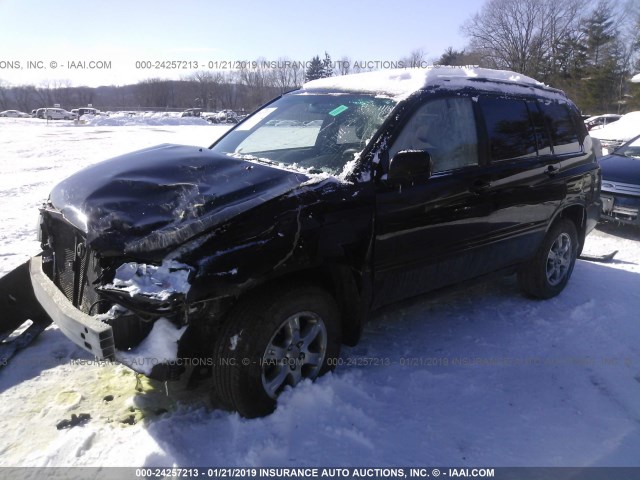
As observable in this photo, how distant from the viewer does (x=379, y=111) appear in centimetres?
342

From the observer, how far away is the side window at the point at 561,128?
4.59m

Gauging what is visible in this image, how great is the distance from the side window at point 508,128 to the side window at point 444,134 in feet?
0.72

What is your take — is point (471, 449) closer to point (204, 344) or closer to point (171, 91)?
point (204, 344)

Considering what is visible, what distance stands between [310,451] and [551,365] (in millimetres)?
2055

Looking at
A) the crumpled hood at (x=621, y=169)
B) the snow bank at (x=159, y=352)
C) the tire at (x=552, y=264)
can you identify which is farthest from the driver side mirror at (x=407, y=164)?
the crumpled hood at (x=621, y=169)

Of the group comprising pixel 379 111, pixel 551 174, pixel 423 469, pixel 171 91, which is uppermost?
pixel 171 91

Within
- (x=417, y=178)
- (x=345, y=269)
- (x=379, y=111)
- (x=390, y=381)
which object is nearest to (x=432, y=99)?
(x=379, y=111)

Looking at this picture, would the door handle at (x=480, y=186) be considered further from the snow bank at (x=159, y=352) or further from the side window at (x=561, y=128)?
the snow bank at (x=159, y=352)

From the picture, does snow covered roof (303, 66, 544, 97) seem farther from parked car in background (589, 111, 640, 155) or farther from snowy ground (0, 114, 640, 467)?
parked car in background (589, 111, 640, 155)

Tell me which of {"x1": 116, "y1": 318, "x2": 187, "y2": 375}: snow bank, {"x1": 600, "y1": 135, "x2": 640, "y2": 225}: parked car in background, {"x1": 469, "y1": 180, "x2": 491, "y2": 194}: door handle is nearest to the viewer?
{"x1": 116, "y1": 318, "x2": 187, "y2": 375}: snow bank

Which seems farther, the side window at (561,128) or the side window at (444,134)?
the side window at (561,128)

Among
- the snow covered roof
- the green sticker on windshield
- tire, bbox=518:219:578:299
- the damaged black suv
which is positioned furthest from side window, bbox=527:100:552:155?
the green sticker on windshield

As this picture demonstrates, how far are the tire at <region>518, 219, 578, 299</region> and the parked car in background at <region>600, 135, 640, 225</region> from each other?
9.88 ft

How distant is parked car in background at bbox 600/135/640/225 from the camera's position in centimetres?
728
